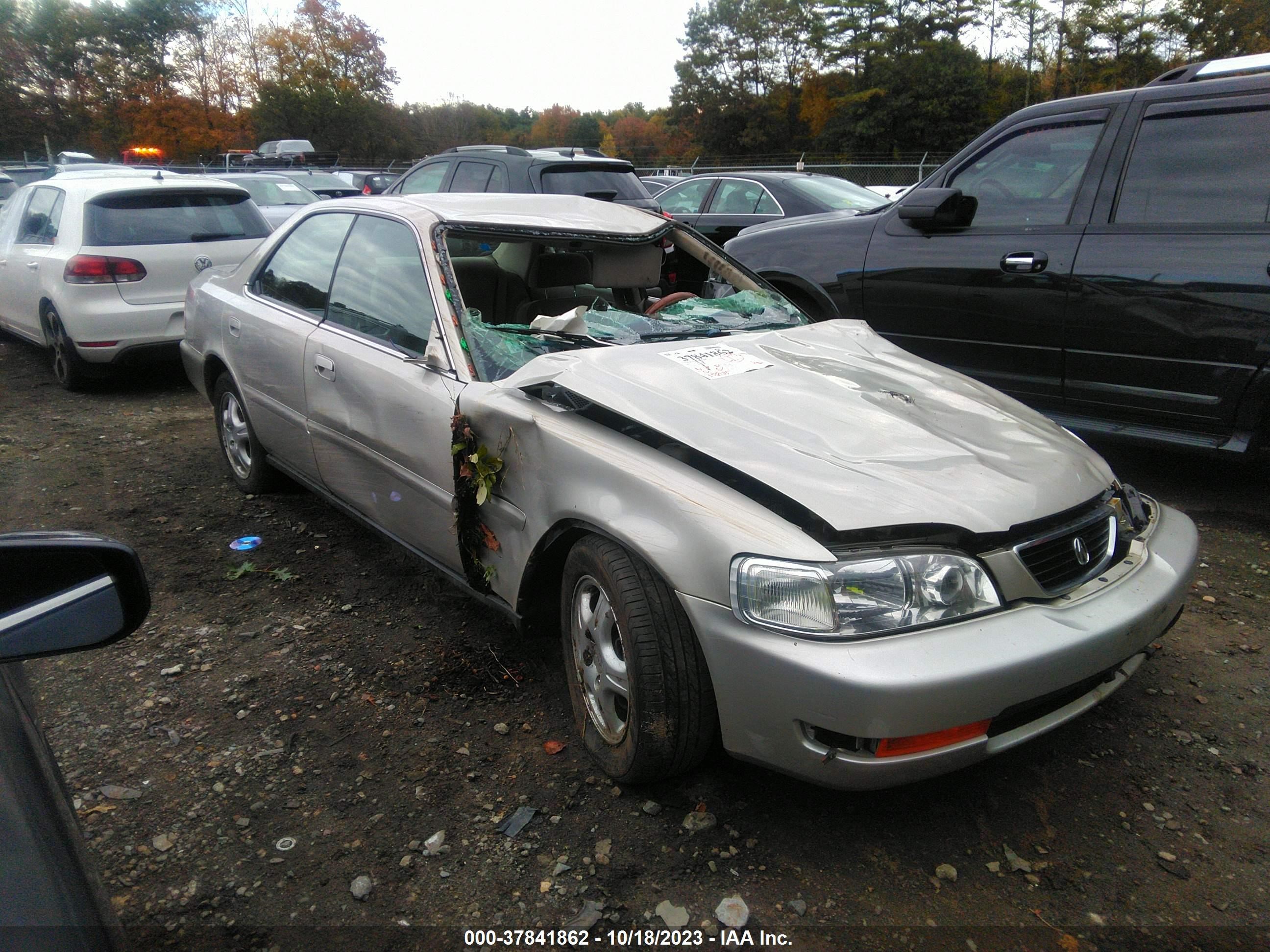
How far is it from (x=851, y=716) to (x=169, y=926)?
1651 mm

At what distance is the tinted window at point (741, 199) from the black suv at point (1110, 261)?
13.9 feet

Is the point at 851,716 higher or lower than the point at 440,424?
lower

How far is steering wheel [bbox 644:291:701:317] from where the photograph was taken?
380 cm

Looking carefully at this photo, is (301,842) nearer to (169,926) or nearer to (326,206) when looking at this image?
(169,926)

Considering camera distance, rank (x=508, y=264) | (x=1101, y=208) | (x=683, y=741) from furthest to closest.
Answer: (x=1101, y=208) → (x=508, y=264) → (x=683, y=741)

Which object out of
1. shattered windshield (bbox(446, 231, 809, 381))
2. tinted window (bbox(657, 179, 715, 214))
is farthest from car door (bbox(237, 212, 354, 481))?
tinted window (bbox(657, 179, 715, 214))

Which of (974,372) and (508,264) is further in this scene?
(974,372)

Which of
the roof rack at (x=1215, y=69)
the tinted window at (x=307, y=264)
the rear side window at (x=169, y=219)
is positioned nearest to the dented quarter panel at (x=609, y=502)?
the tinted window at (x=307, y=264)

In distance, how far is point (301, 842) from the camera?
2387 mm

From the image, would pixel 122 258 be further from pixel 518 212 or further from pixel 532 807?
pixel 532 807

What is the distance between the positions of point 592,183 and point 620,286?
16.2 ft

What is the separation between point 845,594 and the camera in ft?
6.79

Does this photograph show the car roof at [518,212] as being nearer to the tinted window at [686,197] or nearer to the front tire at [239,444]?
the front tire at [239,444]

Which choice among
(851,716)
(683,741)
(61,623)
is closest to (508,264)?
(683,741)
